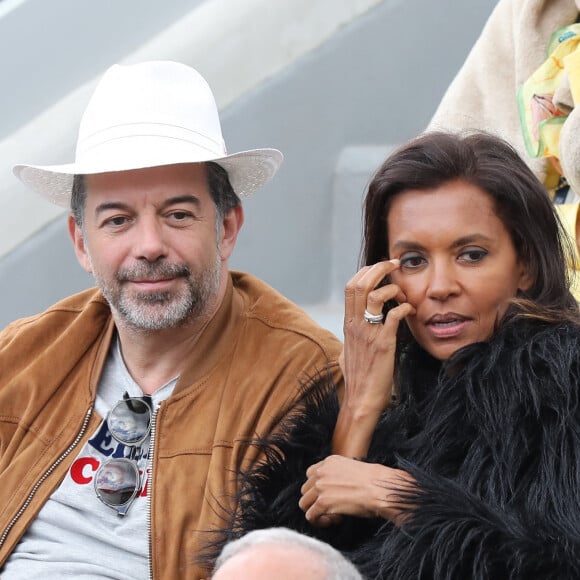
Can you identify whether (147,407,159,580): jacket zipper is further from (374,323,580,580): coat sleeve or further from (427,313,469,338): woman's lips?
(427,313,469,338): woman's lips

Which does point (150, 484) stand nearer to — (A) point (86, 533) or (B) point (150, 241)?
(A) point (86, 533)

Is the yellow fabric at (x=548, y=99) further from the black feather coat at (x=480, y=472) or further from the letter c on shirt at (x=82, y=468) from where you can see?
the letter c on shirt at (x=82, y=468)

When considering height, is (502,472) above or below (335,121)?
below

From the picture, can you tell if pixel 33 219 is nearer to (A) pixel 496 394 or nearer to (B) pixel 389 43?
(B) pixel 389 43

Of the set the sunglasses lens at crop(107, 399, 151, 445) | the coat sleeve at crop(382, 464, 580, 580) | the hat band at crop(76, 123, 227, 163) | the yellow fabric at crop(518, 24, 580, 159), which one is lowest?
the coat sleeve at crop(382, 464, 580, 580)

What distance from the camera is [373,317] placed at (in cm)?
203

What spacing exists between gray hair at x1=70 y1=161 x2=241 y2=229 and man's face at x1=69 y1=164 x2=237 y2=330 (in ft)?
0.11

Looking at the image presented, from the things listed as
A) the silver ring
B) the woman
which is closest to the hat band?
the woman

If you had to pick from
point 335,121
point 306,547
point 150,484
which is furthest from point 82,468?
point 335,121

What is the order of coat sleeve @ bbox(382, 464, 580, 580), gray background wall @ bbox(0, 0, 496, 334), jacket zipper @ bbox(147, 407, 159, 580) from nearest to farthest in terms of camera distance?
coat sleeve @ bbox(382, 464, 580, 580) < jacket zipper @ bbox(147, 407, 159, 580) < gray background wall @ bbox(0, 0, 496, 334)

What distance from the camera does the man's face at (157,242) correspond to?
7.56ft

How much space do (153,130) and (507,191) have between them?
2.51 ft

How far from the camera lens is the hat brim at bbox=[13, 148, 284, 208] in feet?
7.57

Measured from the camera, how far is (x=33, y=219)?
3.36 m
